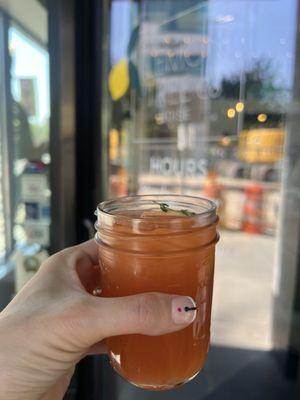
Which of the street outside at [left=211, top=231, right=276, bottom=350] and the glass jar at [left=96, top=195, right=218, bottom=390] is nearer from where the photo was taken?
the glass jar at [left=96, top=195, right=218, bottom=390]

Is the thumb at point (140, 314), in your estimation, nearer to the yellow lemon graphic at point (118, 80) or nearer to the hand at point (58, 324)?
the hand at point (58, 324)

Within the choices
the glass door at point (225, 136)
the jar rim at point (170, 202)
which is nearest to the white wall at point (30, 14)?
the glass door at point (225, 136)

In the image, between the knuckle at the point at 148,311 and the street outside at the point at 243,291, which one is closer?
the knuckle at the point at 148,311

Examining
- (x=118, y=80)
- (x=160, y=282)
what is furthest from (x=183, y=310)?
(x=118, y=80)

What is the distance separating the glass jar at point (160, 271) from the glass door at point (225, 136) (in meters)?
1.37

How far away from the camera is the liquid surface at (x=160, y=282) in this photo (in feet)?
2.29

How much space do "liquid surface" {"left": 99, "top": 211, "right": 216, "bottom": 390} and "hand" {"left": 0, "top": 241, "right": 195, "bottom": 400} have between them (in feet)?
0.13

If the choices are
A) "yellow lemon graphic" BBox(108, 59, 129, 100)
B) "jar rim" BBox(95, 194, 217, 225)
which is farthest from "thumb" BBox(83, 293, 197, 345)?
"yellow lemon graphic" BBox(108, 59, 129, 100)

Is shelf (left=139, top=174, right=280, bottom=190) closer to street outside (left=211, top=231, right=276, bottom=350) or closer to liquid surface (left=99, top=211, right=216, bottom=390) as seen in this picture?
street outside (left=211, top=231, right=276, bottom=350)

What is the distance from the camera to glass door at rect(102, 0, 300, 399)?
80.7 inches

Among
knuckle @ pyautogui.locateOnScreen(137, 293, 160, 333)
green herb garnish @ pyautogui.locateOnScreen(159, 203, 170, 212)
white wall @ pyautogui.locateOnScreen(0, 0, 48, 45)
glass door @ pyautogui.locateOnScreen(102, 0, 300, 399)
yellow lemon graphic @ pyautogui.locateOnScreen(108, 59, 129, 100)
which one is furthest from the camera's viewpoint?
yellow lemon graphic @ pyautogui.locateOnScreen(108, 59, 129, 100)

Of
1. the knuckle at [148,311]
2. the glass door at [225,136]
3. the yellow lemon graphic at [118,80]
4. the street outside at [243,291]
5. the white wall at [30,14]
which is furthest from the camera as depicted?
the street outside at [243,291]

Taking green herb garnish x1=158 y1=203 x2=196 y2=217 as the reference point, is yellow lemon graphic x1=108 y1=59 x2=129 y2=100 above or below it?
above

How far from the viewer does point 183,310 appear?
680mm
